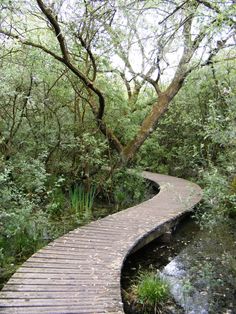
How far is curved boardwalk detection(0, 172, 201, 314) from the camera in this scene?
3.52 metres

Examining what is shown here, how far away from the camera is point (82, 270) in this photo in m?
4.44

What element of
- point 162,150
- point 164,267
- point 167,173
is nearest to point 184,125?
point 162,150

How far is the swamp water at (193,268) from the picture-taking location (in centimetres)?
460

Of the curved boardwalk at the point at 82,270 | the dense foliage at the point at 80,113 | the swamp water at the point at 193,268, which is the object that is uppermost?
the dense foliage at the point at 80,113

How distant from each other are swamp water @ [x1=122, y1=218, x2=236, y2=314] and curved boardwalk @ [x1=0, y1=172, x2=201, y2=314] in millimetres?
406

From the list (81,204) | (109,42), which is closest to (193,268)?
(81,204)

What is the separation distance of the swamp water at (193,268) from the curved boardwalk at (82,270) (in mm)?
406

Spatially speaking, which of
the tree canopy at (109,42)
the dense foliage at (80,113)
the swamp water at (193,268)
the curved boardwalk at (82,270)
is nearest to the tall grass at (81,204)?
the dense foliage at (80,113)

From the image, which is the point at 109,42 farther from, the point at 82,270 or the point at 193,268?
the point at 82,270

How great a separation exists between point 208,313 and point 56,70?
5.86 m

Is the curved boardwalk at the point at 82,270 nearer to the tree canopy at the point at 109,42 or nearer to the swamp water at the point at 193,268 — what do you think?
the swamp water at the point at 193,268

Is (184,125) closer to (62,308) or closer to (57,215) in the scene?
(57,215)

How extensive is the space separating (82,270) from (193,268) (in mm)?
2137

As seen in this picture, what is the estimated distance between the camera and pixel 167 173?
15.0 metres
